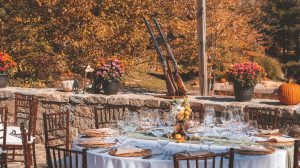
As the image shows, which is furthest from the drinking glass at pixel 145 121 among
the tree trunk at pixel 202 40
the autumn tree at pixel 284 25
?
the autumn tree at pixel 284 25

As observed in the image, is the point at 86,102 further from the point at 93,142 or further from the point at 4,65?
the point at 93,142

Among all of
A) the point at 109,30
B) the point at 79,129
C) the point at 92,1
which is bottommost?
the point at 79,129

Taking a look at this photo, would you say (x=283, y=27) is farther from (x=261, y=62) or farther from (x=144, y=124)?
(x=144, y=124)

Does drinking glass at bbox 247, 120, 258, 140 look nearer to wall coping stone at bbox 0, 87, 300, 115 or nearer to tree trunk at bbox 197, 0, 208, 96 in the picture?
wall coping stone at bbox 0, 87, 300, 115

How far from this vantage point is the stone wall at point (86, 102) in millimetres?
6752

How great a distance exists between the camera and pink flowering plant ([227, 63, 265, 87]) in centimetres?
663

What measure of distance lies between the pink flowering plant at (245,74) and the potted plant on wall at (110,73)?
1886mm

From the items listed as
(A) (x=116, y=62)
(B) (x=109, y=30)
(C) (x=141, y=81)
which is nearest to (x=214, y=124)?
(A) (x=116, y=62)

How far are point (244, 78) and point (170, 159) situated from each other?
3.15m

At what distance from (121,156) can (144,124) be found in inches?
50.0

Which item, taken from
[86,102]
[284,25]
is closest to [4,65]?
[86,102]

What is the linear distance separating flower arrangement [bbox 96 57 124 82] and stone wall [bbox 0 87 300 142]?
310 mm

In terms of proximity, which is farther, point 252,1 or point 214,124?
point 252,1

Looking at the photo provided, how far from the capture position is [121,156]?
3912mm
